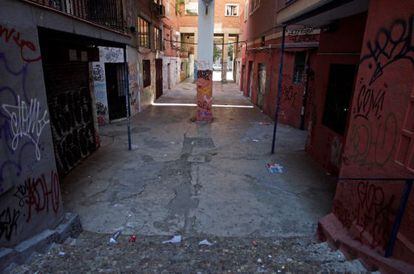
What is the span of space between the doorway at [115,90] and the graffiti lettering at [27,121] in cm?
794

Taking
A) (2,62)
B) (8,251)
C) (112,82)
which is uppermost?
(2,62)

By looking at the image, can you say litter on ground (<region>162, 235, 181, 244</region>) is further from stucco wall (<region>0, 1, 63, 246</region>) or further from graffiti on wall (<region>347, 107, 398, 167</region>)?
graffiti on wall (<region>347, 107, 398, 167</region>)

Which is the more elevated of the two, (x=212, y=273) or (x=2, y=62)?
(x=2, y=62)

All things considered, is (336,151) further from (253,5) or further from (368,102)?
(253,5)

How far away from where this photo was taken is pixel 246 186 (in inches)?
232

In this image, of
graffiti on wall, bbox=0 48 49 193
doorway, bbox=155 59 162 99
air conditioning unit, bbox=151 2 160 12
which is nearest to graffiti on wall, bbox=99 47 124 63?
air conditioning unit, bbox=151 2 160 12

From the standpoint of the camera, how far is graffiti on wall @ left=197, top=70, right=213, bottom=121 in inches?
453

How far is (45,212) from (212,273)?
2283 mm

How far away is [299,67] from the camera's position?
1047 centimetres

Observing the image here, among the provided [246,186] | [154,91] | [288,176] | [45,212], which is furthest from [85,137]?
[154,91]

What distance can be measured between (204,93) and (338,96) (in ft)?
20.4

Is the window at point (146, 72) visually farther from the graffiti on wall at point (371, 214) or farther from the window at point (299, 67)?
the graffiti on wall at point (371, 214)

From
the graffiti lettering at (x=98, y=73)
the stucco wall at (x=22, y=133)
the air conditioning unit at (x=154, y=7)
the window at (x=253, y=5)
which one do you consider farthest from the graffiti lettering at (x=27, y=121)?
the window at (x=253, y=5)

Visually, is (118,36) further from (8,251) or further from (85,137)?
(8,251)
